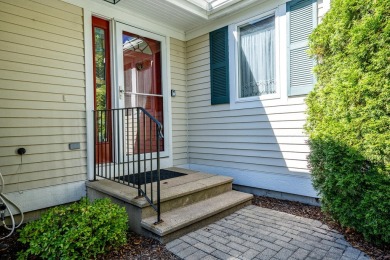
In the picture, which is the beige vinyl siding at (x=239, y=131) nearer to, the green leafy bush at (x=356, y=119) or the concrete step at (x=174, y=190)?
the concrete step at (x=174, y=190)

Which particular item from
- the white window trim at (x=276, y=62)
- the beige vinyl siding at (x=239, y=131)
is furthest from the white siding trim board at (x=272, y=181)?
the white window trim at (x=276, y=62)

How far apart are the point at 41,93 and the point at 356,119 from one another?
333cm

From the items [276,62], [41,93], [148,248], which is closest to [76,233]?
[148,248]

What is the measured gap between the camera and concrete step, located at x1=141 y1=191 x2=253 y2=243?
2201 millimetres

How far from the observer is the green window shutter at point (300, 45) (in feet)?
9.71

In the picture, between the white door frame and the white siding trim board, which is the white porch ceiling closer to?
the white door frame

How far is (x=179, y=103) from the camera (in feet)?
14.3

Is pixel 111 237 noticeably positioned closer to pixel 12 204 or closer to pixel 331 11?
pixel 12 204

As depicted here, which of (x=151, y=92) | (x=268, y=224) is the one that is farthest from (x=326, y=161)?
(x=151, y=92)

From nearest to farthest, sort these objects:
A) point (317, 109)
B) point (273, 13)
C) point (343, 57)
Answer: point (343, 57), point (317, 109), point (273, 13)

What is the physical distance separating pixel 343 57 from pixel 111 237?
2.62 meters

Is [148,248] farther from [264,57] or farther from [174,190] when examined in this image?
[264,57]

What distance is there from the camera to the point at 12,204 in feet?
8.56

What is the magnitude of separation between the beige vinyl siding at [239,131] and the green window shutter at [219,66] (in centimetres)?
11
